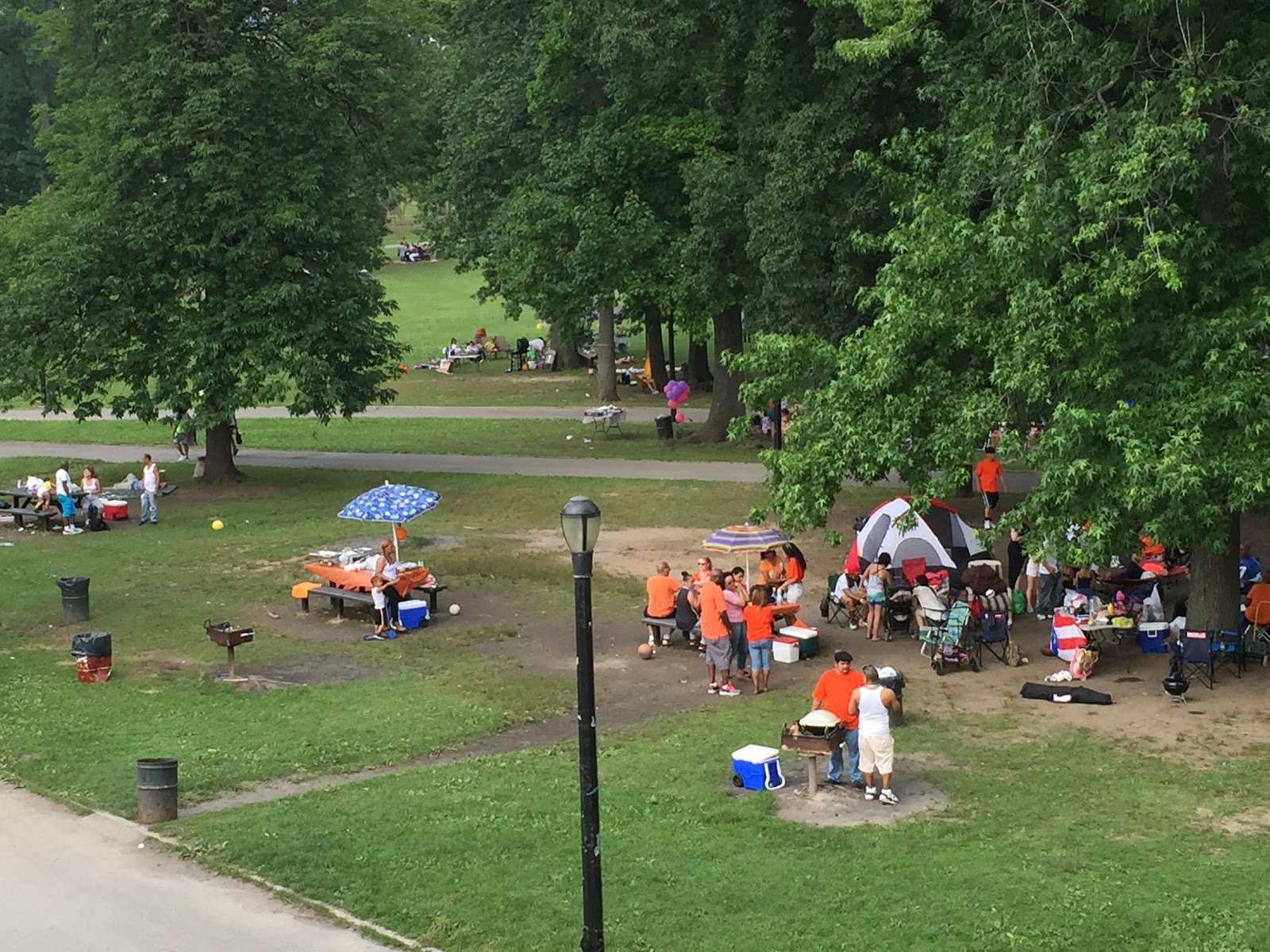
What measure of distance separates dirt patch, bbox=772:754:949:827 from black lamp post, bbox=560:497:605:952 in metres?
3.78

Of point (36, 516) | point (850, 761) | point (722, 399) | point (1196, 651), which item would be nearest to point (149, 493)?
point (36, 516)

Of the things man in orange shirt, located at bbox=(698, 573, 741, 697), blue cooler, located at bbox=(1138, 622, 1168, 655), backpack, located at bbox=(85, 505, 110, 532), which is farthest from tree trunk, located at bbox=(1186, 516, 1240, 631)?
backpack, located at bbox=(85, 505, 110, 532)

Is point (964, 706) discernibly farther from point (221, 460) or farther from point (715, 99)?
point (221, 460)

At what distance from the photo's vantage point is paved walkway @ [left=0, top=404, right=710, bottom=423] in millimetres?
46750

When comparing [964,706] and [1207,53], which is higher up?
[1207,53]

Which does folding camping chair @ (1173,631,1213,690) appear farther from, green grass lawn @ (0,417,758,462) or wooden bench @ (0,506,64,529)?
wooden bench @ (0,506,64,529)

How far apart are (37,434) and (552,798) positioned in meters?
36.6

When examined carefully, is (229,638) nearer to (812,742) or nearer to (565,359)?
(812,742)

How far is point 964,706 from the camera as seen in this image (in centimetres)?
A: 1814

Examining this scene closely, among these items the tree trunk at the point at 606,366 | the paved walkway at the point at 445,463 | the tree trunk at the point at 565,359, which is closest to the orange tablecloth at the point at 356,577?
the paved walkway at the point at 445,463

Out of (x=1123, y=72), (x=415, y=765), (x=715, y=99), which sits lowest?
(x=415, y=765)

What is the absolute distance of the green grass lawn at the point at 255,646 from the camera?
16859mm

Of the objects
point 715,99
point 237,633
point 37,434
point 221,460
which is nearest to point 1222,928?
point 237,633

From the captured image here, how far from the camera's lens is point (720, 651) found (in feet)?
61.9
